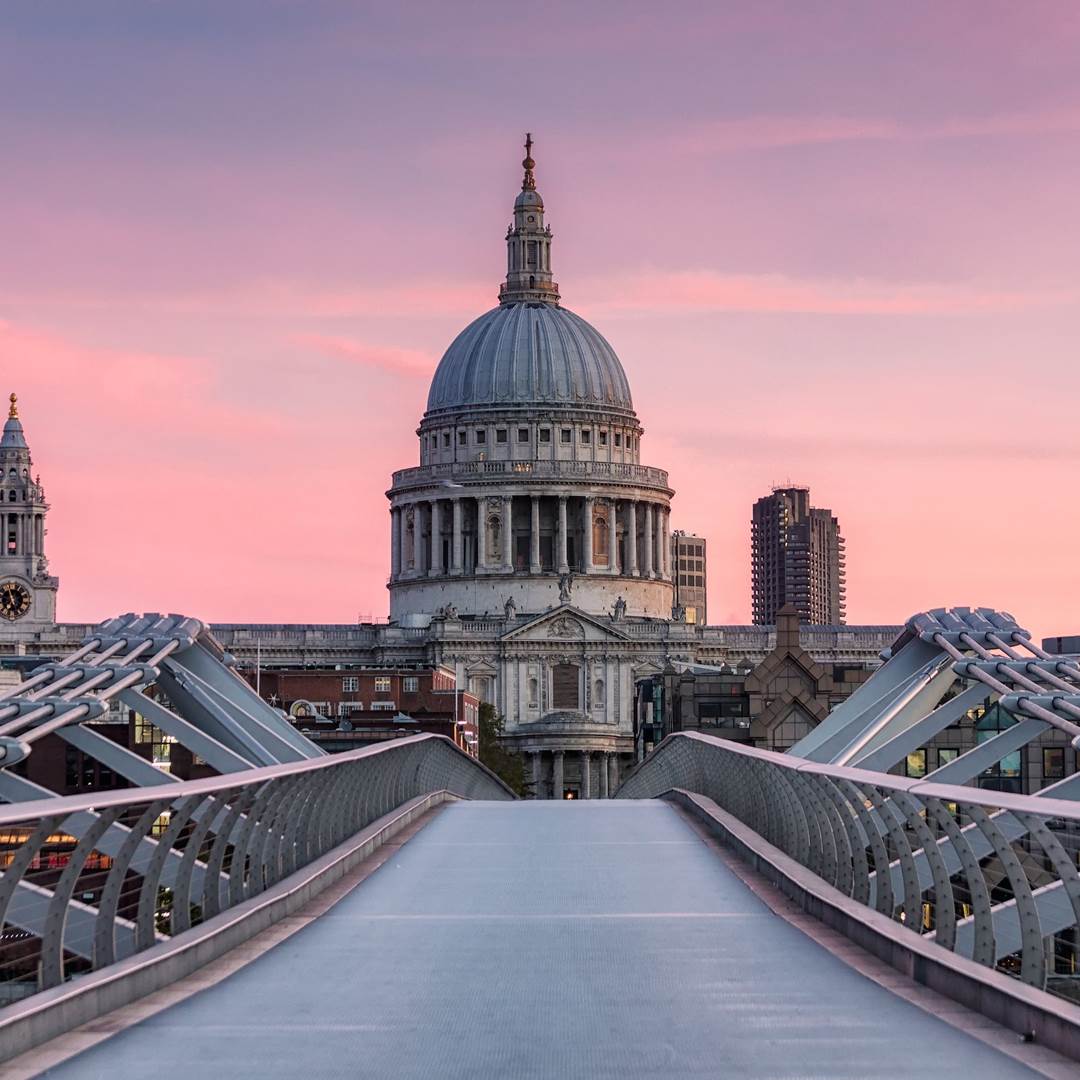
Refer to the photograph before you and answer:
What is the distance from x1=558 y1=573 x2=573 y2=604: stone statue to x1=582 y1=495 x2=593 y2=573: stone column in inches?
107

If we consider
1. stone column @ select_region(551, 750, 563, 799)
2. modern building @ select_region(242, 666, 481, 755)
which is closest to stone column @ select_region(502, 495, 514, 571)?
stone column @ select_region(551, 750, 563, 799)

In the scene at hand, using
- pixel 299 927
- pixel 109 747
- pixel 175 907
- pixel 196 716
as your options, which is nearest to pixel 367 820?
pixel 196 716

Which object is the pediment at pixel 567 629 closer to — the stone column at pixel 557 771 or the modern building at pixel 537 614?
the modern building at pixel 537 614

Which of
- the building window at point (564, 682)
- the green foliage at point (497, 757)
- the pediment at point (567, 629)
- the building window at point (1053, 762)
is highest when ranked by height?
the pediment at point (567, 629)

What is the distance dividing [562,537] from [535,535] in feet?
7.21

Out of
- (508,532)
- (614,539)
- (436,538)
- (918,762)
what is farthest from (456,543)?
(918,762)

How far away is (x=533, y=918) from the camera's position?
19797 mm

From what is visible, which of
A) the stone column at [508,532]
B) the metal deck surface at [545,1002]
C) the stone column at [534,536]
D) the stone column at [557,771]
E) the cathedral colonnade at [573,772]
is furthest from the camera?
the stone column at [508,532]

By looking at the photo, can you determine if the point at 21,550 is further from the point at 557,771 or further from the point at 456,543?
the point at 557,771

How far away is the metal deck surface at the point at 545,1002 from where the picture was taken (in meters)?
12.7

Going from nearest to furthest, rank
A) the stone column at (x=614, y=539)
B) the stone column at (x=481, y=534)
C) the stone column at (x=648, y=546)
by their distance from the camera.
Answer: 1. the stone column at (x=481, y=534)
2. the stone column at (x=614, y=539)
3. the stone column at (x=648, y=546)

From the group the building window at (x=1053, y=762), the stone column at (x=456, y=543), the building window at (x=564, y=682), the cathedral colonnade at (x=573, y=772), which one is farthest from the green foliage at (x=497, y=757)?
the building window at (x=1053, y=762)

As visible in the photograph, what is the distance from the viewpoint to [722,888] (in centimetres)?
2284

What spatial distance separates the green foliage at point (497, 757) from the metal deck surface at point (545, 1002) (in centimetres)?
12296
